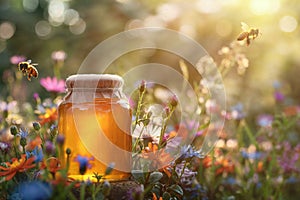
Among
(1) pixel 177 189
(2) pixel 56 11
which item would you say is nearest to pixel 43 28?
(2) pixel 56 11

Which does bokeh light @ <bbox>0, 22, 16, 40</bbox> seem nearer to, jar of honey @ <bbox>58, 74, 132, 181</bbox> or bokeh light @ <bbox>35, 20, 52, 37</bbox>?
bokeh light @ <bbox>35, 20, 52, 37</bbox>

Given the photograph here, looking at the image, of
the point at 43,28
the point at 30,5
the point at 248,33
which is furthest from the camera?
the point at 30,5

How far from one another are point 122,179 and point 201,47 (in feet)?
8.70

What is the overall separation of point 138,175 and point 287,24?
3.24 m

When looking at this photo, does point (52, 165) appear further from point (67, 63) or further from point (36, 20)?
point (36, 20)

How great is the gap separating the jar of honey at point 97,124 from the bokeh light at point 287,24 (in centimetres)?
313

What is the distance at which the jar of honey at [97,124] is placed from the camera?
42.6 inches

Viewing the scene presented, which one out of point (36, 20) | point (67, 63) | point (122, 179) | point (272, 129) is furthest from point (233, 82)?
point (122, 179)

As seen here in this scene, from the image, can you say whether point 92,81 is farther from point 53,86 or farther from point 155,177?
point 53,86

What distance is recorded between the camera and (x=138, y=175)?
1.05 meters

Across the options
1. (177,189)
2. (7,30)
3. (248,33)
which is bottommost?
(177,189)

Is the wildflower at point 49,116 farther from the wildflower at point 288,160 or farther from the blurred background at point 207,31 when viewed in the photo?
the blurred background at point 207,31

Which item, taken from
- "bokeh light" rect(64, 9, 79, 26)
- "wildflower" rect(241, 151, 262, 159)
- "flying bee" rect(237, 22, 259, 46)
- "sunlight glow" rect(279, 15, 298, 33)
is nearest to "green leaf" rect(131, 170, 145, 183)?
"flying bee" rect(237, 22, 259, 46)

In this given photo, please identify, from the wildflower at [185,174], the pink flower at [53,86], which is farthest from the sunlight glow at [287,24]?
the wildflower at [185,174]
